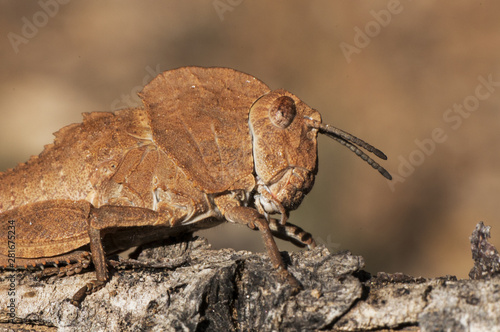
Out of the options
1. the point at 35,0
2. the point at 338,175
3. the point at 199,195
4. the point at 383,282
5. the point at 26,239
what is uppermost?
the point at 35,0

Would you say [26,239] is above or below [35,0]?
below

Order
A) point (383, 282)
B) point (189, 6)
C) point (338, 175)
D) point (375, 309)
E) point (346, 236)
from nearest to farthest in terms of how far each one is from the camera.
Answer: point (375, 309)
point (383, 282)
point (346, 236)
point (338, 175)
point (189, 6)

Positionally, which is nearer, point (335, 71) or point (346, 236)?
point (346, 236)

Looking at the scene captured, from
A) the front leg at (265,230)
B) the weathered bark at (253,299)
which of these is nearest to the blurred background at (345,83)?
the front leg at (265,230)

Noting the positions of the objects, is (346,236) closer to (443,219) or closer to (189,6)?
(443,219)

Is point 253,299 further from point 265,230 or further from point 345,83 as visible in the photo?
point 345,83

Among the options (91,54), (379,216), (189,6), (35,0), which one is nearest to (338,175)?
(379,216)

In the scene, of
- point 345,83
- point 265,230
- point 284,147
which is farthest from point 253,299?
point 345,83
